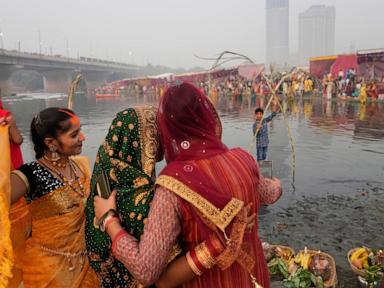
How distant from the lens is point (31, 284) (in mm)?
2018

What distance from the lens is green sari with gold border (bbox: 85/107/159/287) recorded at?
4.28 ft

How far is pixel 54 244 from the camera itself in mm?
2029

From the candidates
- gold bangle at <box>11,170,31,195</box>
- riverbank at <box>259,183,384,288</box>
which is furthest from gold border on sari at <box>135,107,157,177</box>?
riverbank at <box>259,183,384,288</box>

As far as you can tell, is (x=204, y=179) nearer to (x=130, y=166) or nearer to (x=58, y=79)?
(x=130, y=166)

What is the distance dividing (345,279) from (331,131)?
956cm

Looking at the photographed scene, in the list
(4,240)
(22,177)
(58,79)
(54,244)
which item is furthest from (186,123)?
(58,79)

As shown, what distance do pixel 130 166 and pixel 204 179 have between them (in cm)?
30

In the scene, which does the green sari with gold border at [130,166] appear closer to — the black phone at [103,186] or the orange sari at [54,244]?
the black phone at [103,186]

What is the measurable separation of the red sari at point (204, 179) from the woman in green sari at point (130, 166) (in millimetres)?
89

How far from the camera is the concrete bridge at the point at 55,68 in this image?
48094 millimetres

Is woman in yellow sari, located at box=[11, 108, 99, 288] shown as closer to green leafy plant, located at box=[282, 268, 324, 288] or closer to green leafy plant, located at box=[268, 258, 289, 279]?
green leafy plant, located at box=[282, 268, 324, 288]

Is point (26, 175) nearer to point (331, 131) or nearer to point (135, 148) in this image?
point (135, 148)

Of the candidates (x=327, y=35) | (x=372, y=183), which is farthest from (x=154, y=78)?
(x=327, y=35)

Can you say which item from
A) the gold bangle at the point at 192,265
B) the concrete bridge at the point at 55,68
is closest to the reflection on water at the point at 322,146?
the gold bangle at the point at 192,265
